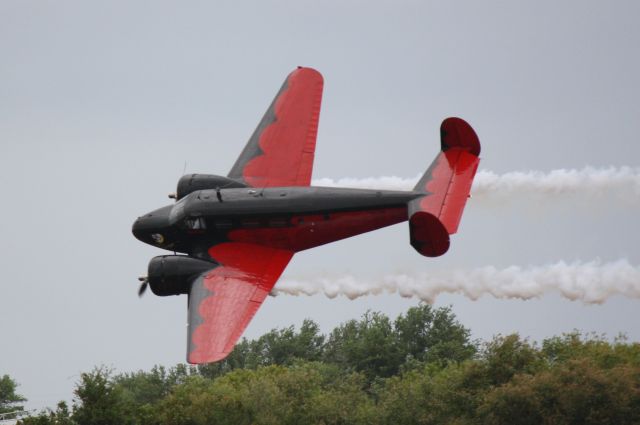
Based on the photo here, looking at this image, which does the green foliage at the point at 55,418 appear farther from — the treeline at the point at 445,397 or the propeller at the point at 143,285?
the propeller at the point at 143,285

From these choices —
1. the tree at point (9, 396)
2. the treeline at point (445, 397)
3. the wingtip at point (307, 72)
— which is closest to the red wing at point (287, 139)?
the wingtip at point (307, 72)

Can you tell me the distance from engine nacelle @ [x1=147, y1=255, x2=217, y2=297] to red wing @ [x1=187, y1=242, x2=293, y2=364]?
0.32 metres

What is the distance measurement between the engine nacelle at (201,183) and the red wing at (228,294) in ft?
8.06

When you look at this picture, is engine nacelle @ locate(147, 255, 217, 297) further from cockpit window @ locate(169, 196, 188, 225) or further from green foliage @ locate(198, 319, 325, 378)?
green foliage @ locate(198, 319, 325, 378)

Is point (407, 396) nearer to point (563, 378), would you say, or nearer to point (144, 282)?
point (563, 378)

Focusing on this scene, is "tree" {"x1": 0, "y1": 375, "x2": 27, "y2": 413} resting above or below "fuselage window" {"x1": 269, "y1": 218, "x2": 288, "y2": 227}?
above

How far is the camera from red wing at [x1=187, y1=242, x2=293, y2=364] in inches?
2005

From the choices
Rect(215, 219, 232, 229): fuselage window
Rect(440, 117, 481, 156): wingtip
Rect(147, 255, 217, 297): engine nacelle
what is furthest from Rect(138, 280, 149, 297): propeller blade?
Rect(440, 117, 481, 156): wingtip

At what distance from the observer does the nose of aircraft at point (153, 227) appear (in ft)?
180

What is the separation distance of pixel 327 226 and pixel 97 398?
1882 centimetres

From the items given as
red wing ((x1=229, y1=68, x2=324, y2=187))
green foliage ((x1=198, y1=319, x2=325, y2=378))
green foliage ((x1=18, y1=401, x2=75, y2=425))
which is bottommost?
green foliage ((x1=18, y1=401, x2=75, y2=425))

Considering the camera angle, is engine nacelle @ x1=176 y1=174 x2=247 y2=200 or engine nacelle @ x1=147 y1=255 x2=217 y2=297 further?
engine nacelle @ x1=176 y1=174 x2=247 y2=200

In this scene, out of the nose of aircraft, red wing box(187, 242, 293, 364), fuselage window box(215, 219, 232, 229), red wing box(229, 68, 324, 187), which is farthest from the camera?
red wing box(229, 68, 324, 187)

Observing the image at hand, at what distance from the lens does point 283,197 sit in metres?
53.2
